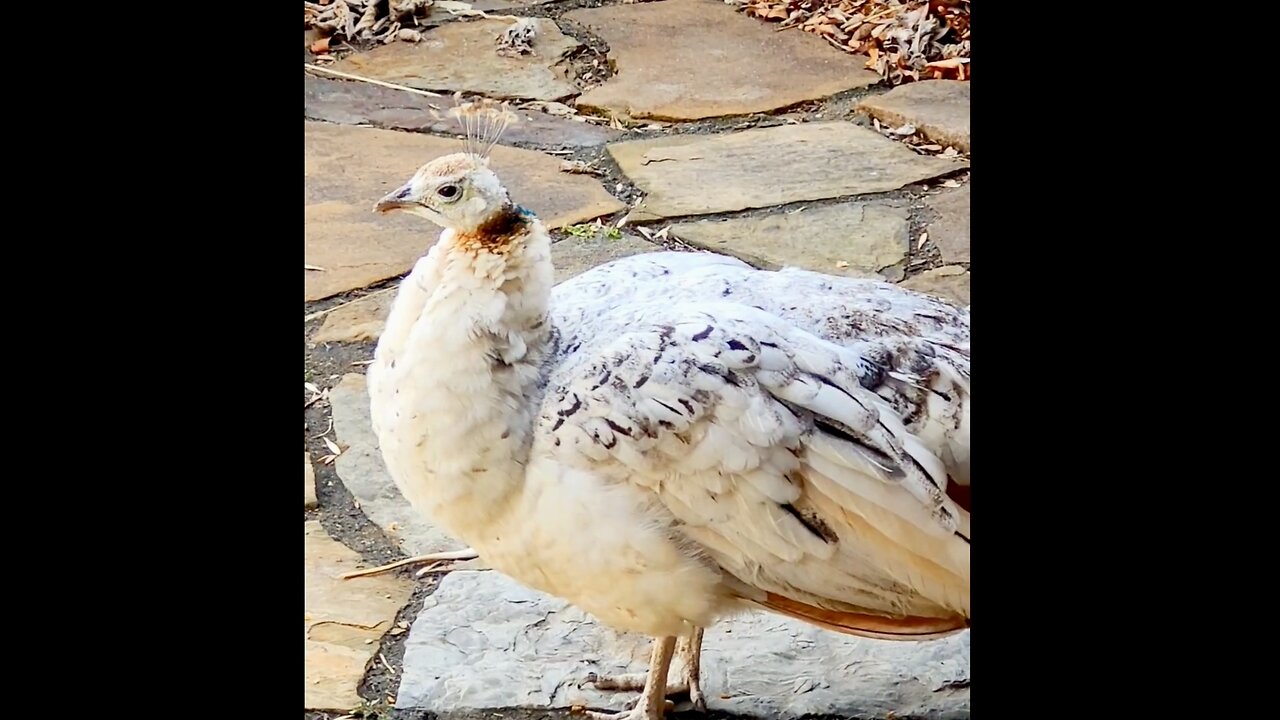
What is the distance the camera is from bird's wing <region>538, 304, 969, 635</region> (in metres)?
1.67

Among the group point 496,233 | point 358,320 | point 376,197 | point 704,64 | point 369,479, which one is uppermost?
point 496,233

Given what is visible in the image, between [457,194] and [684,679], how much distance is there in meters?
0.77

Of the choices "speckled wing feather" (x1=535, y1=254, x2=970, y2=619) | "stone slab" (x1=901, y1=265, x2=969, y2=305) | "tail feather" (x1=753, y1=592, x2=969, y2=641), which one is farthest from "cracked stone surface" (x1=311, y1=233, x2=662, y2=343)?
"tail feather" (x1=753, y1=592, x2=969, y2=641)

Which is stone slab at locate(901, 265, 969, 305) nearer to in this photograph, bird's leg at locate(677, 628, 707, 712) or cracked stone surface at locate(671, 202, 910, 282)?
cracked stone surface at locate(671, 202, 910, 282)

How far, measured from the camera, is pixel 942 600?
5.69 ft

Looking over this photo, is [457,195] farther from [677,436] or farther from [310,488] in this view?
[310,488]

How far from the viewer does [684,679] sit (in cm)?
205

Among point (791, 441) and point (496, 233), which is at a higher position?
point (496, 233)

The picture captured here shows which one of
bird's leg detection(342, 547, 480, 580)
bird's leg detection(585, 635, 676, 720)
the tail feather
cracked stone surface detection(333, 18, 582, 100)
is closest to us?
the tail feather

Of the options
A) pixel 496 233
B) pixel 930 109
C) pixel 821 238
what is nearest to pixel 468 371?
pixel 496 233

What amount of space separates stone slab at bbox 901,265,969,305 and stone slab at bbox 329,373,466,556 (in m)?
1.10
